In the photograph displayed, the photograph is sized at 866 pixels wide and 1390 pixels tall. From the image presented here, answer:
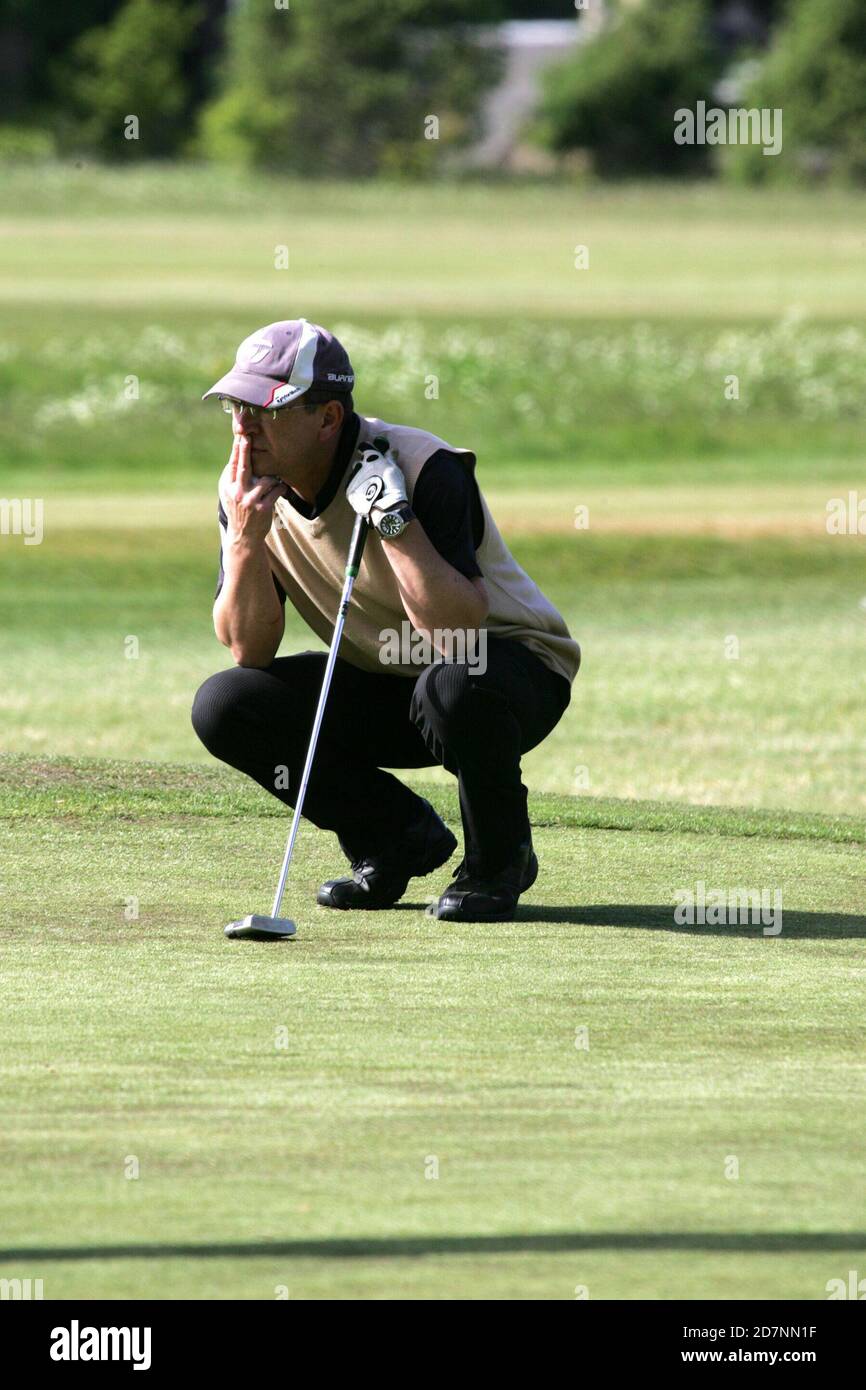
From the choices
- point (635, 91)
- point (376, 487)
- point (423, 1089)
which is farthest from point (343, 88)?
point (423, 1089)

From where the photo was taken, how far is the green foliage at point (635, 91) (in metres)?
91.5

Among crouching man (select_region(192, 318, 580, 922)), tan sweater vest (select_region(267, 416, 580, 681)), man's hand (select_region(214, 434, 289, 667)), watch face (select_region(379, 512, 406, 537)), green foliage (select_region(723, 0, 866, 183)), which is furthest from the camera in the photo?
green foliage (select_region(723, 0, 866, 183))

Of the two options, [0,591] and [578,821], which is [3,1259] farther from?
[0,591]

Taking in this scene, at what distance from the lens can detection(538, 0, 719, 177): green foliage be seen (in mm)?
91500

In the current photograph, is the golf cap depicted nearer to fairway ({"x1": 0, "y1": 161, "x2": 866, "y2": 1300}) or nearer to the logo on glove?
the logo on glove

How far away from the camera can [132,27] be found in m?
98.8

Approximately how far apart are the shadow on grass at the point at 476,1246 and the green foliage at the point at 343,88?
88.5 metres

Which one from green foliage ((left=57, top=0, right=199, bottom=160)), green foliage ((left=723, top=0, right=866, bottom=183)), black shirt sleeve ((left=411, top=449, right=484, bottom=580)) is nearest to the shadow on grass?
black shirt sleeve ((left=411, top=449, right=484, bottom=580))

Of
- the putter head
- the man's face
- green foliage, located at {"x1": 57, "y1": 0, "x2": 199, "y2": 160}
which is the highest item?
green foliage, located at {"x1": 57, "y1": 0, "x2": 199, "y2": 160}

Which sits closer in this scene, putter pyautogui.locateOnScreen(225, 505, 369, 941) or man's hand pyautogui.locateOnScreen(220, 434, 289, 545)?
putter pyautogui.locateOnScreen(225, 505, 369, 941)

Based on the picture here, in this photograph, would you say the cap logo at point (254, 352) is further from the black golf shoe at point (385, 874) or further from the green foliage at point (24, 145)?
the green foliage at point (24, 145)

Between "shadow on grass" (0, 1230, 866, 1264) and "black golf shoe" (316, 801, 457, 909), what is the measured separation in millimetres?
2889

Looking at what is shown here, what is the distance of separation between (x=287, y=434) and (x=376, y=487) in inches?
12.8

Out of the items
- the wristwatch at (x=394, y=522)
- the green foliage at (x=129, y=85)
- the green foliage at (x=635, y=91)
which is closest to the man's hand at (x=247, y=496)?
the wristwatch at (x=394, y=522)
